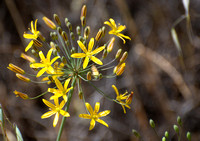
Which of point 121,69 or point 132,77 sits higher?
point 121,69

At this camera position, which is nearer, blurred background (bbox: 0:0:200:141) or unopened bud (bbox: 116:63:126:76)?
unopened bud (bbox: 116:63:126:76)

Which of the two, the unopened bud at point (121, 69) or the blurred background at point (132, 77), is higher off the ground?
the unopened bud at point (121, 69)

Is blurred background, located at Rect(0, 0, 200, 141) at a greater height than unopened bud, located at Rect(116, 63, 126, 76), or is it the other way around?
unopened bud, located at Rect(116, 63, 126, 76)

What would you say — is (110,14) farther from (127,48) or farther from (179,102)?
(179,102)

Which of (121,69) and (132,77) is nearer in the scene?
(121,69)

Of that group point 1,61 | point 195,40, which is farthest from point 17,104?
point 195,40

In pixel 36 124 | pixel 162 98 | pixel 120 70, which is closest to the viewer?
pixel 120 70

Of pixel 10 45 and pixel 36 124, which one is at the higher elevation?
pixel 10 45

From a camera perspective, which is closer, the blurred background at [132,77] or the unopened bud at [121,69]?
the unopened bud at [121,69]
